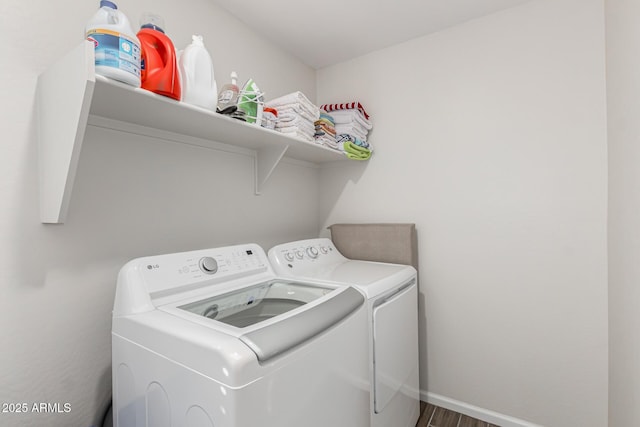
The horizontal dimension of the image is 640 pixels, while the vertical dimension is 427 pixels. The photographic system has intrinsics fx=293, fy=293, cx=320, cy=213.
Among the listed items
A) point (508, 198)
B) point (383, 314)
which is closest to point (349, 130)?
point (508, 198)

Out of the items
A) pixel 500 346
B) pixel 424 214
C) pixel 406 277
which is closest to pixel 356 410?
pixel 406 277

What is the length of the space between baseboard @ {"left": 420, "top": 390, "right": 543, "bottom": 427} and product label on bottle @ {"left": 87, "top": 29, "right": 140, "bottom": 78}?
104 inches

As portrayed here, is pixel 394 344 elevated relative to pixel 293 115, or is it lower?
lower

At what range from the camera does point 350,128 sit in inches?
87.6

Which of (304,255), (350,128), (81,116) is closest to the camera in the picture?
(81,116)

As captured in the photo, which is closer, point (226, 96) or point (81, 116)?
point (81, 116)

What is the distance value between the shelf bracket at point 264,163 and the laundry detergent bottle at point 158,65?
0.80 metres

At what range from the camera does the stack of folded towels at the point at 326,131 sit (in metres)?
2.07

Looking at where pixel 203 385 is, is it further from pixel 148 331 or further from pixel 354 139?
pixel 354 139

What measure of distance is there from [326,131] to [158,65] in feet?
3.92

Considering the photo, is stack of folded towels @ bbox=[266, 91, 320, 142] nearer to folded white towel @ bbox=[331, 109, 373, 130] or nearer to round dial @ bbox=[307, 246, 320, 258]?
folded white towel @ bbox=[331, 109, 373, 130]

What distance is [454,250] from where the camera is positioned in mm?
2098

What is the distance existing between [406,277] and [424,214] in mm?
610

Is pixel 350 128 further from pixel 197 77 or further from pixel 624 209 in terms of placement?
pixel 624 209
